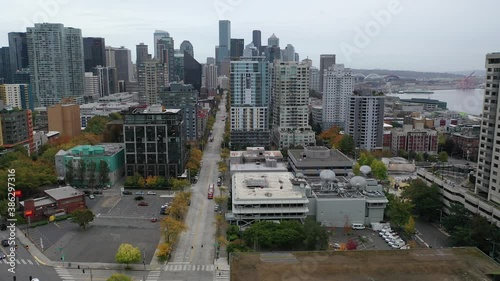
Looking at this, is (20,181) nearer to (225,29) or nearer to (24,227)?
(24,227)

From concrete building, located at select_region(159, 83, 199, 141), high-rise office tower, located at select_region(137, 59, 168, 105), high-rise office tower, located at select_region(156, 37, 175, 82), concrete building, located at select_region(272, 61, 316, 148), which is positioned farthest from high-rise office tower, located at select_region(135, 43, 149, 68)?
concrete building, located at select_region(272, 61, 316, 148)

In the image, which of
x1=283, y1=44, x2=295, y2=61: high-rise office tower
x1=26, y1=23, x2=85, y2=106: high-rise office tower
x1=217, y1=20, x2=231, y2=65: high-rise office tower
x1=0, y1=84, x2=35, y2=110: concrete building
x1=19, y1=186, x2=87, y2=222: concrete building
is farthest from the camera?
x1=217, y1=20, x2=231, y2=65: high-rise office tower

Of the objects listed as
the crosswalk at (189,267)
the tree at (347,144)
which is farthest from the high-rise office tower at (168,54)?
the crosswalk at (189,267)

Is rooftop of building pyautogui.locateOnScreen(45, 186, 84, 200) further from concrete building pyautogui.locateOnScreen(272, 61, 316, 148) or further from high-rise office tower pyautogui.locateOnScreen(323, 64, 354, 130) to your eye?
high-rise office tower pyautogui.locateOnScreen(323, 64, 354, 130)

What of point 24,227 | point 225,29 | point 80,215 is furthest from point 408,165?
point 225,29

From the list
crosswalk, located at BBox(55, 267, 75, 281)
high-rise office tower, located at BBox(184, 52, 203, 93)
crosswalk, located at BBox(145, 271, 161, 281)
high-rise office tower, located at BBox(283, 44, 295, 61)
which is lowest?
crosswalk, located at BBox(145, 271, 161, 281)

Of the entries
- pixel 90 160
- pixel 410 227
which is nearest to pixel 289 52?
pixel 90 160

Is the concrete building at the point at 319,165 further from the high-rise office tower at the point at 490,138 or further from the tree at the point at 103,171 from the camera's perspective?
the tree at the point at 103,171
